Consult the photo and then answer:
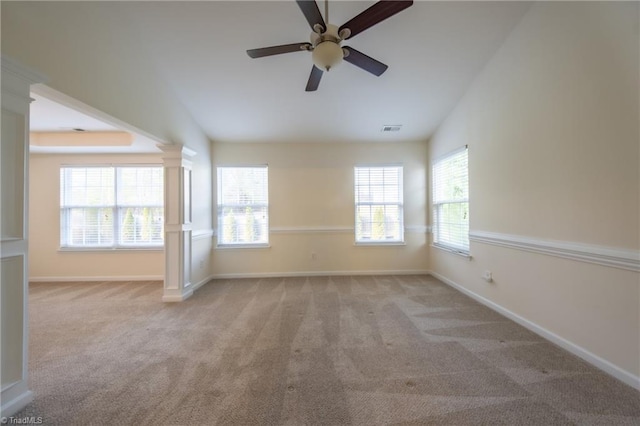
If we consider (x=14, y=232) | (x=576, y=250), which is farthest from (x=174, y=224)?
(x=576, y=250)

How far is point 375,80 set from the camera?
3273 millimetres

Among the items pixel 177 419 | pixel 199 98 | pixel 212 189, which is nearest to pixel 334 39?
pixel 199 98

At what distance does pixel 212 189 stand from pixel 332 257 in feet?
8.16

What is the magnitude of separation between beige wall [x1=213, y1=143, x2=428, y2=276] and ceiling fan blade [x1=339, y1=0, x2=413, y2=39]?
2.88m

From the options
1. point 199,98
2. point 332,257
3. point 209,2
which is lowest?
point 332,257

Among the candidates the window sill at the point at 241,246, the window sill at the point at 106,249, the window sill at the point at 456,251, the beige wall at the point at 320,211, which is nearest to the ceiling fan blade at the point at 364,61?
the beige wall at the point at 320,211

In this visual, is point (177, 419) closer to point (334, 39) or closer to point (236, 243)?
point (334, 39)

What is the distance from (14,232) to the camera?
1.58 meters

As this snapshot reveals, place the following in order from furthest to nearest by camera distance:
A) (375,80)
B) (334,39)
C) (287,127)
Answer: (287,127) → (375,80) → (334,39)

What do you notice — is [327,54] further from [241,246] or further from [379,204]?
[241,246]

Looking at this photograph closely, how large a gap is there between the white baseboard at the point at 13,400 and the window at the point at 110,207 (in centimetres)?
329

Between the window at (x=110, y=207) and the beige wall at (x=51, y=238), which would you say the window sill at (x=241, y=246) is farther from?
the beige wall at (x=51, y=238)

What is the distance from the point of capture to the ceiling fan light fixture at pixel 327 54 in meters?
1.92

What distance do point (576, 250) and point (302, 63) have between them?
3157 mm
